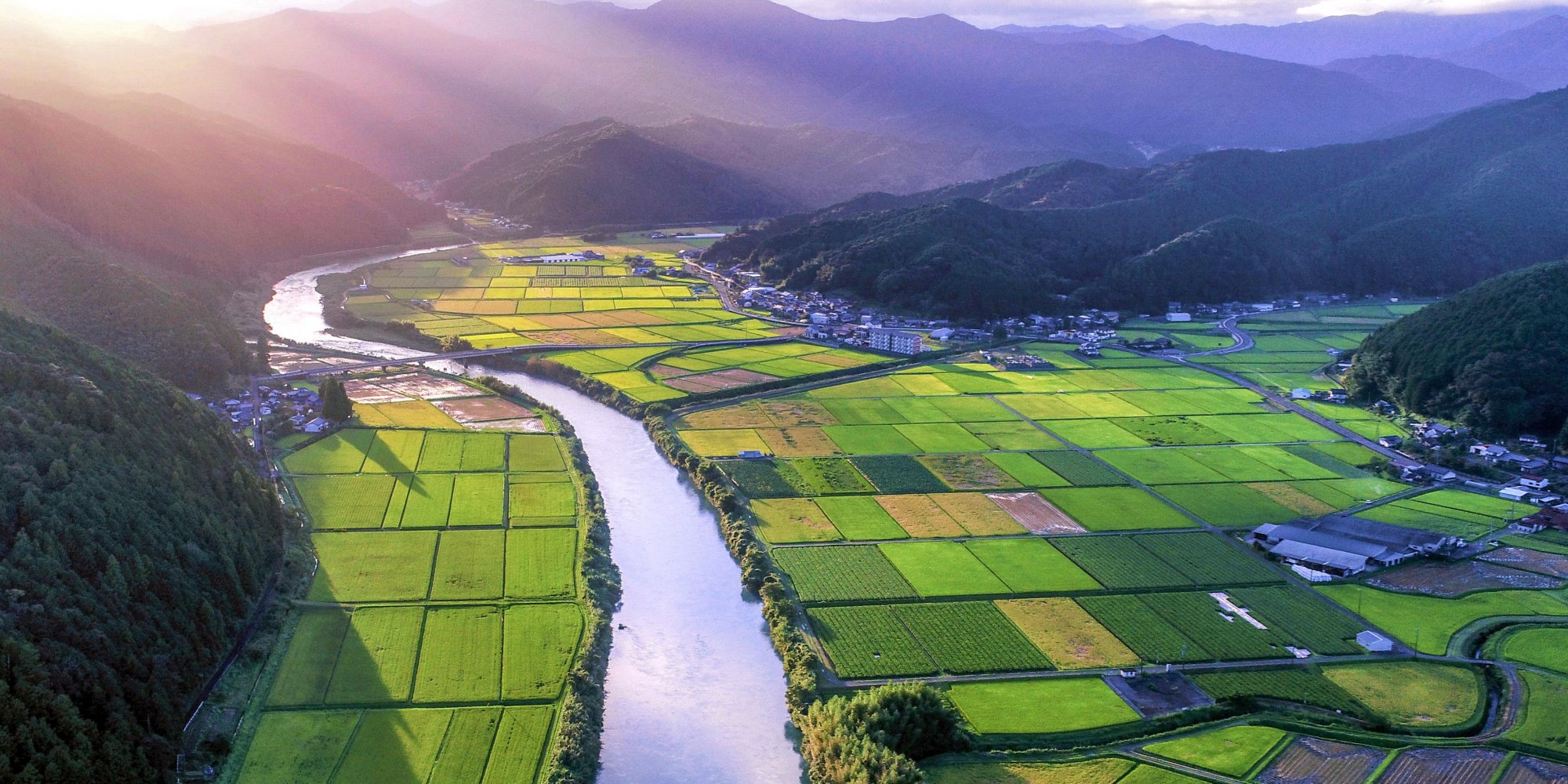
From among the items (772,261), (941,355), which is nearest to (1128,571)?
(941,355)

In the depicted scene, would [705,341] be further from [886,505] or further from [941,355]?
[886,505]

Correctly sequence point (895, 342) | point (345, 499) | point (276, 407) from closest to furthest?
point (345, 499) < point (276, 407) < point (895, 342)

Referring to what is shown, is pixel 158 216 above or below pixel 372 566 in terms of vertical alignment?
above

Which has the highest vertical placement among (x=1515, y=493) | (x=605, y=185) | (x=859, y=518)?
(x=605, y=185)

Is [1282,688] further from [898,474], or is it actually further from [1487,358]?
[1487,358]

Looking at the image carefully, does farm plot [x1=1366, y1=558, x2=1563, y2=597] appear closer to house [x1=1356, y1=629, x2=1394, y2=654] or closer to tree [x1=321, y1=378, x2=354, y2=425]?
house [x1=1356, y1=629, x2=1394, y2=654]

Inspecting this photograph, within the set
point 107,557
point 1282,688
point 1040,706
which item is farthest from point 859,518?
point 107,557

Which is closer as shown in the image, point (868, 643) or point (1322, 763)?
point (1322, 763)
